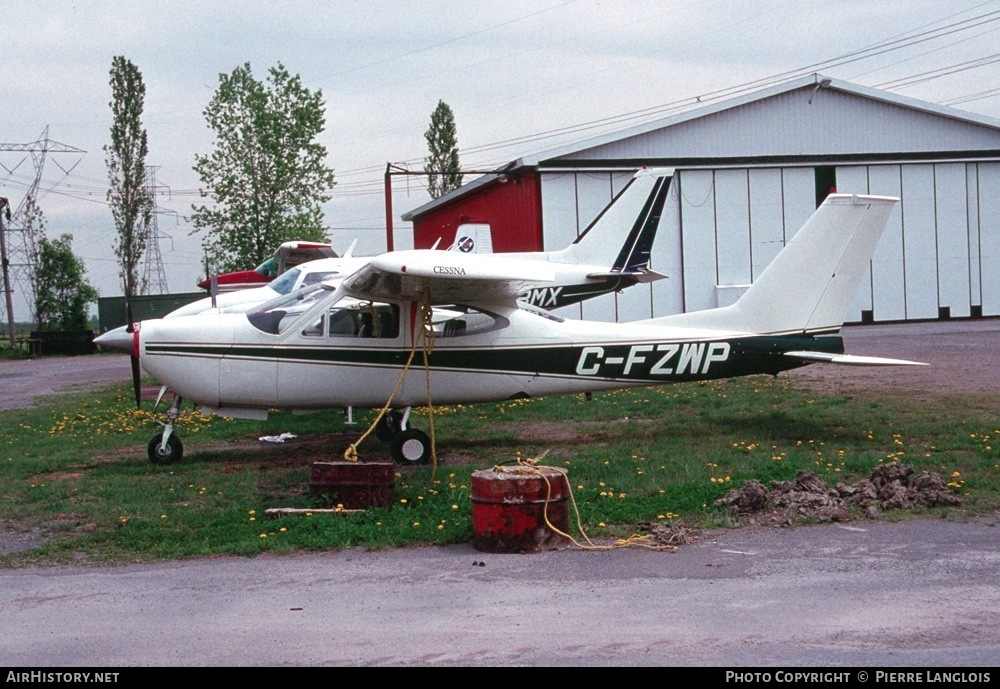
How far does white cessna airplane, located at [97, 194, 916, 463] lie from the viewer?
11.2m

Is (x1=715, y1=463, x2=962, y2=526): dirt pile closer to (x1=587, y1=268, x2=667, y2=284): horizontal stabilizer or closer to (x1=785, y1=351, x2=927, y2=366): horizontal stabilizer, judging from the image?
(x1=785, y1=351, x2=927, y2=366): horizontal stabilizer

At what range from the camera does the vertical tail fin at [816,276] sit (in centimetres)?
1178

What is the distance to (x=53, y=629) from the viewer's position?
567 centimetres

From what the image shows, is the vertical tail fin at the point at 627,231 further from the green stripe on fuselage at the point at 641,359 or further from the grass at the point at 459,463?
the green stripe on fuselage at the point at 641,359

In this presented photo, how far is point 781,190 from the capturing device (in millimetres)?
34188

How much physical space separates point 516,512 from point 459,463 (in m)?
3.90

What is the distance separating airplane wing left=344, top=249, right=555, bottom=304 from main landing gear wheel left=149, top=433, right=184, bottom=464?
2.63 metres

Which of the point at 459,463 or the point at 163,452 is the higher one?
the point at 163,452

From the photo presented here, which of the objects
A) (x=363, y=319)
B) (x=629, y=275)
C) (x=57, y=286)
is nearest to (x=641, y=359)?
(x=363, y=319)

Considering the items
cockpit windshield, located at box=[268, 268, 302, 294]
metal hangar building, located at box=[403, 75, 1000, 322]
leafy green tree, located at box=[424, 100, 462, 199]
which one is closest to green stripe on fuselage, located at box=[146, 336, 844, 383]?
cockpit windshield, located at box=[268, 268, 302, 294]

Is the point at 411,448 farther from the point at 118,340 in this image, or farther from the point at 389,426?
the point at 118,340

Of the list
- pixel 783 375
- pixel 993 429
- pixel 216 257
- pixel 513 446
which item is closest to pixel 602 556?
pixel 513 446
